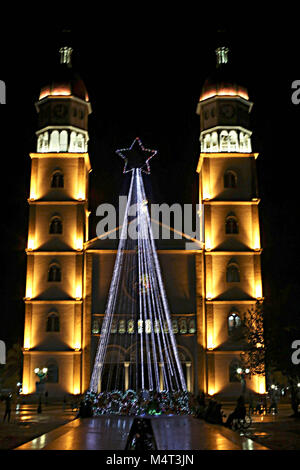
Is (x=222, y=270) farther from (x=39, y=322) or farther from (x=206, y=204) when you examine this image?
(x=39, y=322)

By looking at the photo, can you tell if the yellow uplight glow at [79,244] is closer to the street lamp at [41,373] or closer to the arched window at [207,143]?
the street lamp at [41,373]

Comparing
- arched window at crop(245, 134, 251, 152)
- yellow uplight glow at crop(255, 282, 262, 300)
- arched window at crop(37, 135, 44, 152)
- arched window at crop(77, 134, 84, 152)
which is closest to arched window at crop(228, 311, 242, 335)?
yellow uplight glow at crop(255, 282, 262, 300)

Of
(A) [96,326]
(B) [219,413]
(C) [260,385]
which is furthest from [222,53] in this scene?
(B) [219,413]

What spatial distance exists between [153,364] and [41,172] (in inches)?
622

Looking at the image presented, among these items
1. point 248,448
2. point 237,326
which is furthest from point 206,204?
point 248,448

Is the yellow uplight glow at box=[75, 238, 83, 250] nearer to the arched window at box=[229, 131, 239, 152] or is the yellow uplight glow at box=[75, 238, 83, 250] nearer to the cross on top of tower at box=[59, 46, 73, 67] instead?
the arched window at box=[229, 131, 239, 152]

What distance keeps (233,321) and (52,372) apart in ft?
41.4

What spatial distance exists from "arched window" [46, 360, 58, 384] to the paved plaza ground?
16.7m

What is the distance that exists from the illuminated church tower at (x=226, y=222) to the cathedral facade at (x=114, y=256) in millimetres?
71

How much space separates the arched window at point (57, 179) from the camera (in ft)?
149

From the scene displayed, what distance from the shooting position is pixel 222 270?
4359 cm

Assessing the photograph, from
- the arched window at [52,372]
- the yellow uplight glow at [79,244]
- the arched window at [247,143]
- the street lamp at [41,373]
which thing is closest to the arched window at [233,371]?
the arched window at [52,372]

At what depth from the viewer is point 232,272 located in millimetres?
43719

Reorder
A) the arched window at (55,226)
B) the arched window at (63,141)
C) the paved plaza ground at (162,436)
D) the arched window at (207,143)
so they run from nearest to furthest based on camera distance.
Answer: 1. the paved plaza ground at (162,436)
2. the arched window at (55,226)
3. the arched window at (63,141)
4. the arched window at (207,143)
